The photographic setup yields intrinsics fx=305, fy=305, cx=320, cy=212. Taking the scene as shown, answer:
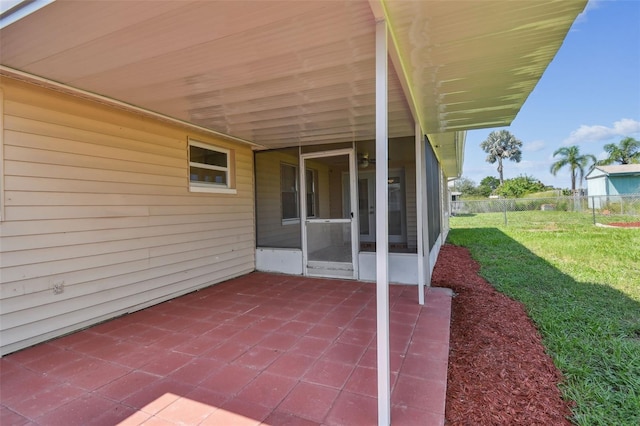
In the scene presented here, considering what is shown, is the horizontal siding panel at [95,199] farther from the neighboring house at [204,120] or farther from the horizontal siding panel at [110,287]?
the horizontal siding panel at [110,287]

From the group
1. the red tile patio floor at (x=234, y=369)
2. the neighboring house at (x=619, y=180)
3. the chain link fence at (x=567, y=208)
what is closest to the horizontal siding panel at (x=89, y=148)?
the red tile patio floor at (x=234, y=369)

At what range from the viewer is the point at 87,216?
10.7 ft

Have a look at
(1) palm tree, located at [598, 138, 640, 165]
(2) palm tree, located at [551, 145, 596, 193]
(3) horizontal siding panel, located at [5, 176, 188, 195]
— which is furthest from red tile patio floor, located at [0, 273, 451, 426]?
(1) palm tree, located at [598, 138, 640, 165]

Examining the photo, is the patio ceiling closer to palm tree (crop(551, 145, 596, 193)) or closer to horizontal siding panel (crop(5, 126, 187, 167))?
horizontal siding panel (crop(5, 126, 187, 167))

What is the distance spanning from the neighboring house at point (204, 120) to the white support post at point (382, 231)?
0.04 ft

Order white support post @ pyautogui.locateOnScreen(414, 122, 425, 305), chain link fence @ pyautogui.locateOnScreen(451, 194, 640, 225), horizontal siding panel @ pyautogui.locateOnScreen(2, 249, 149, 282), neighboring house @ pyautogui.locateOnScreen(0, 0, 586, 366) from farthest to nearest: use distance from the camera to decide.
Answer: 1. chain link fence @ pyautogui.locateOnScreen(451, 194, 640, 225)
2. white support post @ pyautogui.locateOnScreen(414, 122, 425, 305)
3. horizontal siding panel @ pyautogui.locateOnScreen(2, 249, 149, 282)
4. neighboring house @ pyautogui.locateOnScreen(0, 0, 586, 366)

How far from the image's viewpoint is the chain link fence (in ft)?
46.4

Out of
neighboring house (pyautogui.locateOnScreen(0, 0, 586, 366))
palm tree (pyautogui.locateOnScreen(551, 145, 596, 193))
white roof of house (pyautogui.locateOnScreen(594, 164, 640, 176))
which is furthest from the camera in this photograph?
palm tree (pyautogui.locateOnScreen(551, 145, 596, 193))

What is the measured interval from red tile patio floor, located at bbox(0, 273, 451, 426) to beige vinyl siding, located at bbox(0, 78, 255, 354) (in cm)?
32

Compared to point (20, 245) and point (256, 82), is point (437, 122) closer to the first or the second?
point (256, 82)

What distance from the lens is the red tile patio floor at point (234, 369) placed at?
6.23ft

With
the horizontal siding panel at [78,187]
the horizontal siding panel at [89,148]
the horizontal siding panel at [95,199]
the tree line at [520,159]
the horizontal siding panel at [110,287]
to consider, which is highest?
the tree line at [520,159]

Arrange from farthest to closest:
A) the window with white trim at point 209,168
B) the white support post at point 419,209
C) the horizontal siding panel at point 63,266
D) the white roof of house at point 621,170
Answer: the white roof of house at point 621,170
the window with white trim at point 209,168
the white support post at point 419,209
the horizontal siding panel at point 63,266

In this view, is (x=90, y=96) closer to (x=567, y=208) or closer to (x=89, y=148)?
(x=89, y=148)
